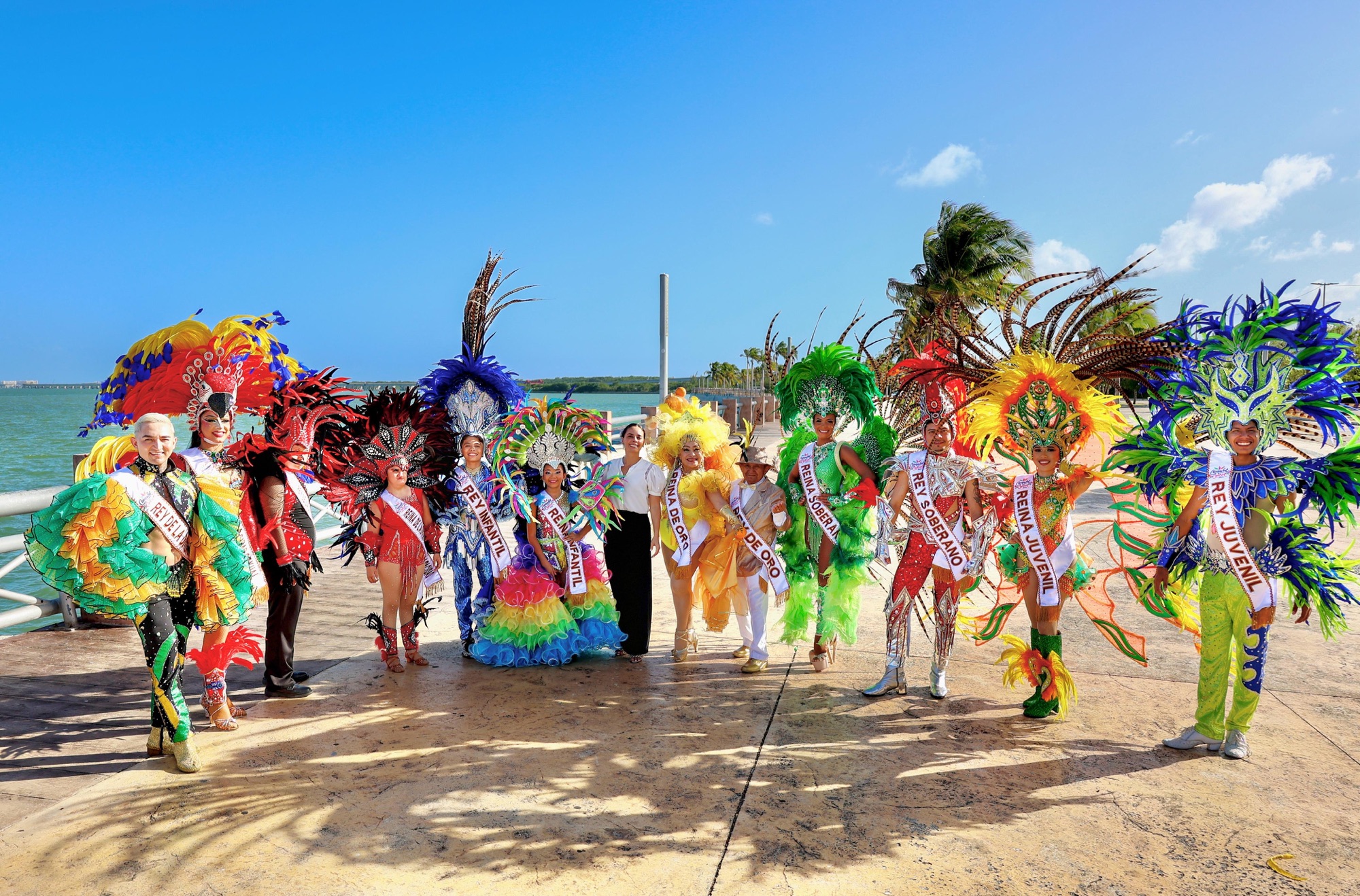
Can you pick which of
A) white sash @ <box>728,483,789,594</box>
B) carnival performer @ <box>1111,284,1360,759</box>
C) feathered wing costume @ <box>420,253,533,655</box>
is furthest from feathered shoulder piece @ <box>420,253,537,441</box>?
carnival performer @ <box>1111,284,1360,759</box>

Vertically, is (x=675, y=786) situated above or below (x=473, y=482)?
below

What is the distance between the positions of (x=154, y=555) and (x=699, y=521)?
3353 millimetres

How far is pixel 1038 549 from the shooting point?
489 centimetres

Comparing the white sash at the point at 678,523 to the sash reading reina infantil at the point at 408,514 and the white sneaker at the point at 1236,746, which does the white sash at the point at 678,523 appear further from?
the white sneaker at the point at 1236,746

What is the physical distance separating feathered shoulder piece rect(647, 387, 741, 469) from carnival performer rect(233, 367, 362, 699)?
222 cm

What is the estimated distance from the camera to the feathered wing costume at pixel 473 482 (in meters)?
5.82

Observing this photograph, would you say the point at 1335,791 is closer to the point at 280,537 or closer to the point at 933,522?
the point at 933,522

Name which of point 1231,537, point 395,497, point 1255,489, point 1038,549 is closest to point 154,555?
point 395,497

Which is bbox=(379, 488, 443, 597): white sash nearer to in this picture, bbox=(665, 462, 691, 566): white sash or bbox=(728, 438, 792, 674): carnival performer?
bbox=(665, 462, 691, 566): white sash

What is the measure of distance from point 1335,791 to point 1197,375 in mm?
2223

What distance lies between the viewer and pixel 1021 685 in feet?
18.3

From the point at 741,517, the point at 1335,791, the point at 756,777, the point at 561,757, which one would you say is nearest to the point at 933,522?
the point at 741,517

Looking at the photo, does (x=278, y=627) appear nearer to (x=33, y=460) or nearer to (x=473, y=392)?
(x=473, y=392)

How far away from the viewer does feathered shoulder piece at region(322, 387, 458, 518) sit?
18.7ft
